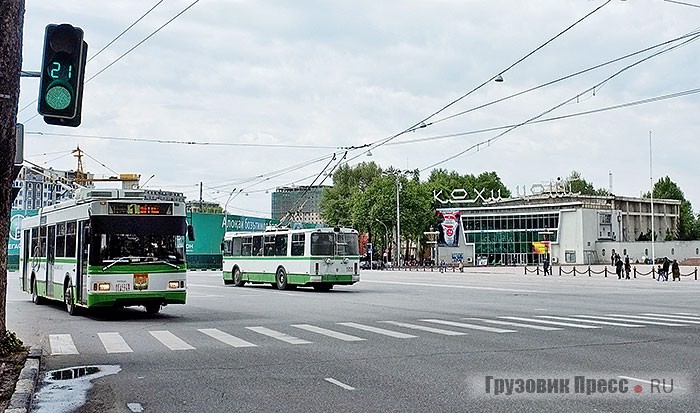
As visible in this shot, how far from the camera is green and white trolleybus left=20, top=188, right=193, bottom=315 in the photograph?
18.7 metres

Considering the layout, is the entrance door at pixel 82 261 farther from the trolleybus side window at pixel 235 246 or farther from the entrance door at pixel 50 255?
the trolleybus side window at pixel 235 246

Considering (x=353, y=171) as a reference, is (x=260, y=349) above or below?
below

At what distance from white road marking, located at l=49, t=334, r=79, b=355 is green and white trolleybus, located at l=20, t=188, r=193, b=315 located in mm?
3290

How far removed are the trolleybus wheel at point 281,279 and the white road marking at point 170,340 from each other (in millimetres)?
19052

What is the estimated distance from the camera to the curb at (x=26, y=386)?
7850 millimetres

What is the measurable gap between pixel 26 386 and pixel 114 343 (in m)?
5.33

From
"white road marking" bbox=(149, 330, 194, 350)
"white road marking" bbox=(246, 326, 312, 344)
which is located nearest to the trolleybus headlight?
"white road marking" bbox=(149, 330, 194, 350)

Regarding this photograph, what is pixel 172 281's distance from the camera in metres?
19.4

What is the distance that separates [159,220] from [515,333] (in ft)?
29.9

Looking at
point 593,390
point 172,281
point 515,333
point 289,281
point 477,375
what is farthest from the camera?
point 289,281

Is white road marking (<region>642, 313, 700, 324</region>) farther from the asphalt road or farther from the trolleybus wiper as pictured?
the trolleybus wiper

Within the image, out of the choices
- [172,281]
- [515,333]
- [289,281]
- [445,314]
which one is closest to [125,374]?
[515,333]

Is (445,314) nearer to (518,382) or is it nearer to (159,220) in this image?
(159,220)

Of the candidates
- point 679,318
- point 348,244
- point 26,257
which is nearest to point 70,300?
point 26,257
